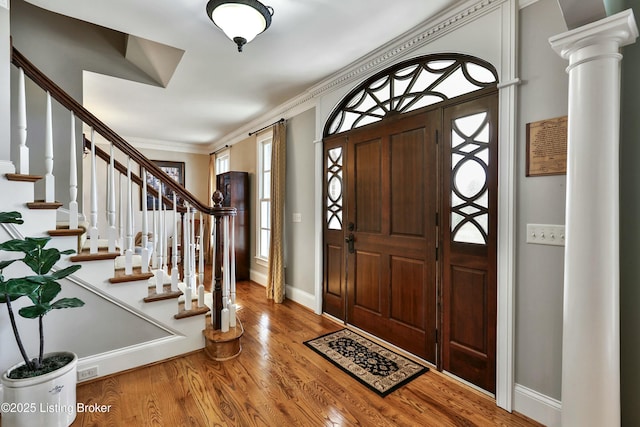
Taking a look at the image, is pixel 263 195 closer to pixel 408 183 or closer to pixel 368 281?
pixel 368 281

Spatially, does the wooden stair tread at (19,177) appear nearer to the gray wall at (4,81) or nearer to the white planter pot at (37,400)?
the gray wall at (4,81)

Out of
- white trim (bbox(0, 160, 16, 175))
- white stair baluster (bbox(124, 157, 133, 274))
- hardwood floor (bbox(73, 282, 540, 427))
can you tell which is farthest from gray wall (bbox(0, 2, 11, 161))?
hardwood floor (bbox(73, 282, 540, 427))

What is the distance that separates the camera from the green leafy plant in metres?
1.40

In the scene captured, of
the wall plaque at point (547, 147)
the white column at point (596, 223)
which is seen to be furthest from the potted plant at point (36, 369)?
the wall plaque at point (547, 147)

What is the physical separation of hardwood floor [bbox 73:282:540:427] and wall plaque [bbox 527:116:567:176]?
1.48 m

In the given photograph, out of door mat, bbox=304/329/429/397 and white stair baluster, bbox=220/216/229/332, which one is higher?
white stair baluster, bbox=220/216/229/332

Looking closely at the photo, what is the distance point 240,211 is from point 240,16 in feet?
11.3

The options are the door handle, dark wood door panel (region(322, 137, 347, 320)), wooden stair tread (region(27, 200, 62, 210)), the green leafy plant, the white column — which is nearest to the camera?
the white column

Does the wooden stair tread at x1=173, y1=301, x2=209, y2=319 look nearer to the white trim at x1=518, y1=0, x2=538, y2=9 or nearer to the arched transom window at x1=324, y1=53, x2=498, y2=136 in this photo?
the arched transom window at x1=324, y1=53, x2=498, y2=136

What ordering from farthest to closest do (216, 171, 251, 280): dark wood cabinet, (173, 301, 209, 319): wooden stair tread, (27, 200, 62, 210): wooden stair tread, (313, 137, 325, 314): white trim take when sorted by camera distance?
(216, 171, 251, 280): dark wood cabinet → (313, 137, 325, 314): white trim → (173, 301, 209, 319): wooden stair tread → (27, 200, 62, 210): wooden stair tread

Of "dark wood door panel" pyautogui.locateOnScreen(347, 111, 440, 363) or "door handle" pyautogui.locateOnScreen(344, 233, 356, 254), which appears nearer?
"dark wood door panel" pyautogui.locateOnScreen(347, 111, 440, 363)

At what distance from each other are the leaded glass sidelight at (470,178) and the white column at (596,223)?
0.61 meters

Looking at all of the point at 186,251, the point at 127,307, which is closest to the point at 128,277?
the point at 127,307

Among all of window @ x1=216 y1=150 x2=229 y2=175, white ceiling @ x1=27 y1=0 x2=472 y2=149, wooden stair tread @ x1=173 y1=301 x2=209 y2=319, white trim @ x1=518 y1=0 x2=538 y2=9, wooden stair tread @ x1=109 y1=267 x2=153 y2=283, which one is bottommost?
wooden stair tread @ x1=173 y1=301 x2=209 y2=319
